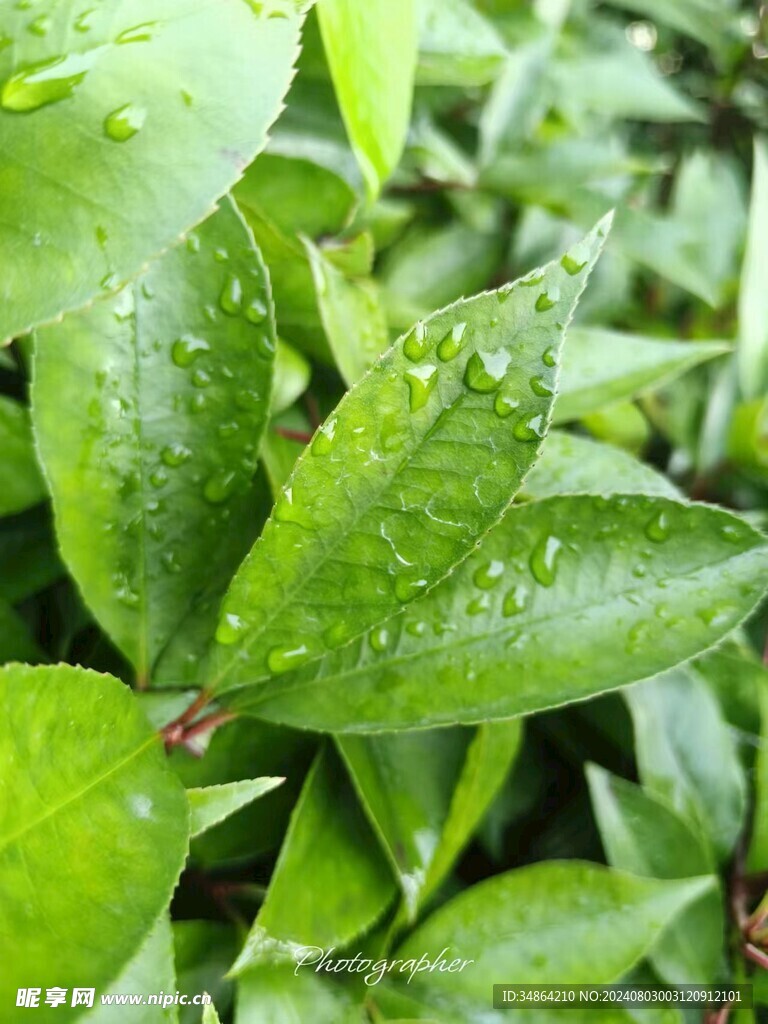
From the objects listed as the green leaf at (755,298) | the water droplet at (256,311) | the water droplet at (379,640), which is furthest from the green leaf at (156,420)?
the green leaf at (755,298)

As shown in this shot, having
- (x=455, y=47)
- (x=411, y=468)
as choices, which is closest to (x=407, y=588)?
(x=411, y=468)

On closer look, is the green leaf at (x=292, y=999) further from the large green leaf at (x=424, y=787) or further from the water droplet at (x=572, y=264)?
the water droplet at (x=572, y=264)

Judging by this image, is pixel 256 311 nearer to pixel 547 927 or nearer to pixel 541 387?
pixel 541 387

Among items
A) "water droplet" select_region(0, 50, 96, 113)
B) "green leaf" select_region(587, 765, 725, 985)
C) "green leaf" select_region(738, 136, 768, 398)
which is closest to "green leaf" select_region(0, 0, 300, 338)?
"water droplet" select_region(0, 50, 96, 113)

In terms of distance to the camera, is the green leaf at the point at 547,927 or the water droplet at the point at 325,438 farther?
the green leaf at the point at 547,927

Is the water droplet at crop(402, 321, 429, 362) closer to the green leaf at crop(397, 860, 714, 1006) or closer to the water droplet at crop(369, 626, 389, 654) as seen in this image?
the water droplet at crop(369, 626, 389, 654)
